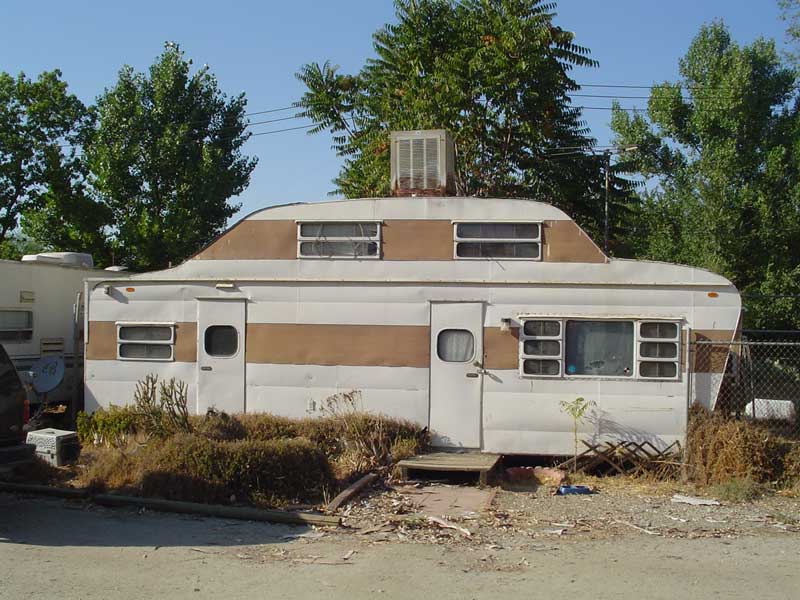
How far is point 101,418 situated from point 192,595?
6.11m

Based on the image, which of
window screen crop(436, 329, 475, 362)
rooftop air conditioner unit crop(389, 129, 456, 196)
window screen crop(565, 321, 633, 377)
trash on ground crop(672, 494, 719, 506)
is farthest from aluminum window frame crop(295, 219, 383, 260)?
trash on ground crop(672, 494, 719, 506)

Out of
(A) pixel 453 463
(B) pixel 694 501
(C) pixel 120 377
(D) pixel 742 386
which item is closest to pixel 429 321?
(A) pixel 453 463

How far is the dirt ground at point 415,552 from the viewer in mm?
6207

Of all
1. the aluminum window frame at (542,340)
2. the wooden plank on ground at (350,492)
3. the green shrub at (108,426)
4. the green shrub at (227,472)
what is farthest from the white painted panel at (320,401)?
the green shrub at (227,472)

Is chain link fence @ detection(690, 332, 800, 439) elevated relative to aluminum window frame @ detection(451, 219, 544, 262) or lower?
lower

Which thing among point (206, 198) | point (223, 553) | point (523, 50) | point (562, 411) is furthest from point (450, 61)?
→ point (223, 553)

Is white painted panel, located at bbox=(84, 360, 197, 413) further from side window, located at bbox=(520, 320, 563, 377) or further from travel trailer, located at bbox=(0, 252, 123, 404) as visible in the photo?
side window, located at bbox=(520, 320, 563, 377)

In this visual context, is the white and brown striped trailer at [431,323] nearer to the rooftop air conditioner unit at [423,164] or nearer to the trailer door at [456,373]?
the trailer door at [456,373]

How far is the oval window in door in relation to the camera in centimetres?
1160

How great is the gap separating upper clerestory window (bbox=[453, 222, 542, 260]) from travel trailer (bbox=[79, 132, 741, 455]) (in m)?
0.02

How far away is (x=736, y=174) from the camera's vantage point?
19.6m

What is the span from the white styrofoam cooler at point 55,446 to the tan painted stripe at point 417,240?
15.9 ft

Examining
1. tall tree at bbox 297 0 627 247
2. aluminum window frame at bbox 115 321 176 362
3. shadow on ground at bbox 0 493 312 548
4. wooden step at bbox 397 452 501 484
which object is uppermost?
tall tree at bbox 297 0 627 247

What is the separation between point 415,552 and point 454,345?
425 centimetres
